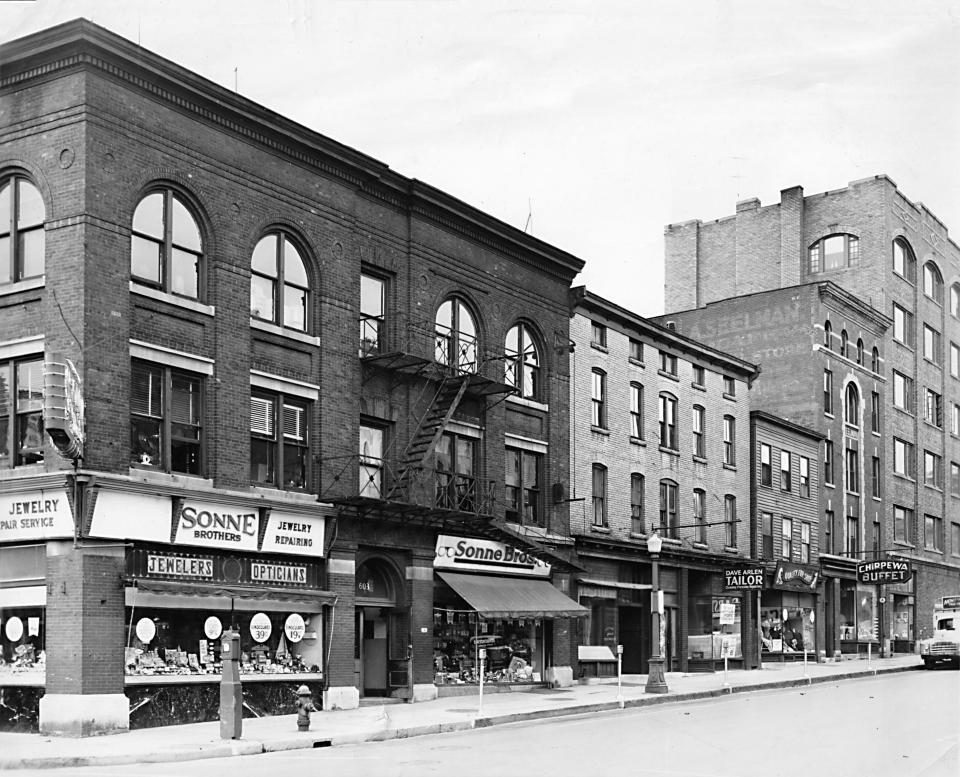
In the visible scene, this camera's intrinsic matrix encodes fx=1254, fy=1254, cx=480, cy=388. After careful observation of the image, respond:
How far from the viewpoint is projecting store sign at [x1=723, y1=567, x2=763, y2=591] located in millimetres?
44156

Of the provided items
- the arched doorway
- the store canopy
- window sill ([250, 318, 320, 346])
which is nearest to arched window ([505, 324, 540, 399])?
the store canopy

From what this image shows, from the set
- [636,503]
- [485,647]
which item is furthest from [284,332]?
[636,503]

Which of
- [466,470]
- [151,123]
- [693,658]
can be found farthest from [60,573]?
[693,658]

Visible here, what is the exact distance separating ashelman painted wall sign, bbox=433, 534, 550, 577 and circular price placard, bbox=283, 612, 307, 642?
16.9ft

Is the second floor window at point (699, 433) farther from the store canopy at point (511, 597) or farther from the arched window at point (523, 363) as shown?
the store canopy at point (511, 597)

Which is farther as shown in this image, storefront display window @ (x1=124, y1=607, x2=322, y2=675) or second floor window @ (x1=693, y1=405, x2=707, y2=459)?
second floor window @ (x1=693, y1=405, x2=707, y2=459)

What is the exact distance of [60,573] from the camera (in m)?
22.0

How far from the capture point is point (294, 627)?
26.6 m

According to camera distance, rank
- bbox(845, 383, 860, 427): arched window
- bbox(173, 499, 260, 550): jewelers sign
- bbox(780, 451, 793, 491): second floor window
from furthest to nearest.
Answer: bbox(845, 383, 860, 427): arched window → bbox(780, 451, 793, 491): second floor window → bbox(173, 499, 260, 550): jewelers sign

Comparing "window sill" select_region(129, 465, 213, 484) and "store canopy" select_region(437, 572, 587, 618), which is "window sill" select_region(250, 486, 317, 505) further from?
"store canopy" select_region(437, 572, 587, 618)

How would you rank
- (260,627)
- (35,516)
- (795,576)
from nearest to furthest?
(35,516)
(260,627)
(795,576)

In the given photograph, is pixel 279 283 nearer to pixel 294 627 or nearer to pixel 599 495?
pixel 294 627

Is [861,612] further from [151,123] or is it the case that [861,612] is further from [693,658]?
[151,123]

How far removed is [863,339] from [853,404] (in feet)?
10.7
